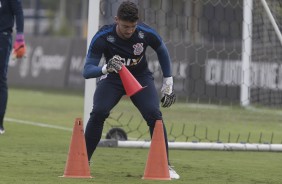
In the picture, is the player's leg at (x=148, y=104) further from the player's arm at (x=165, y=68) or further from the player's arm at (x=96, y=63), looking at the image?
the player's arm at (x=96, y=63)

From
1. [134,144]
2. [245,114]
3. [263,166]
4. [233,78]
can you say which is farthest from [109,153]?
[233,78]

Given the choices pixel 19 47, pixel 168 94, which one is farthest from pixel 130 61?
pixel 19 47

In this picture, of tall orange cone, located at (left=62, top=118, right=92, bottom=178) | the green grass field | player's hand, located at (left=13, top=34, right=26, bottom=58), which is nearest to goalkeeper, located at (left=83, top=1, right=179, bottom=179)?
tall orange cone, located at (left=62, top=118, right=92, bottom=178)

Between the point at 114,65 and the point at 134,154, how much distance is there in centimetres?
288

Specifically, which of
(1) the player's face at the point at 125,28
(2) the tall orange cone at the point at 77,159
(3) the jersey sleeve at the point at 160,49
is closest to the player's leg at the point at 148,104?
(3) the jersey sleeve at the point at 160,49

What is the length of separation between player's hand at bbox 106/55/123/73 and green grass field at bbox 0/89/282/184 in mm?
997

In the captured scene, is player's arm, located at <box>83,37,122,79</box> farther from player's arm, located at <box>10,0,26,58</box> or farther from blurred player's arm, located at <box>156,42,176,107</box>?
player's arm, located at <box>10,0,26,58</box>

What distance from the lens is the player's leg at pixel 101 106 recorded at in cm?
945

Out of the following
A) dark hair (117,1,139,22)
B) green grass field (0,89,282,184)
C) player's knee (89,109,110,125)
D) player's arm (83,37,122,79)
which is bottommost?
green grass field (0,89,282,184)

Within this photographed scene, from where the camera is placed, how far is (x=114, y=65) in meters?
9.02

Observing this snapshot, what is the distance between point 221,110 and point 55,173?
9.64 metres

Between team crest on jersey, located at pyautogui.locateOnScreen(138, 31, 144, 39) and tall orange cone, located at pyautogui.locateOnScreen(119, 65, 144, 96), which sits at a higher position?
team crest on jersey, located at pyautogui.locateOnScreen(138, 31, 144, 39)

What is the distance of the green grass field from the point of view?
372 inches

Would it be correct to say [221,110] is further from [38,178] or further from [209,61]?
[38,178]
